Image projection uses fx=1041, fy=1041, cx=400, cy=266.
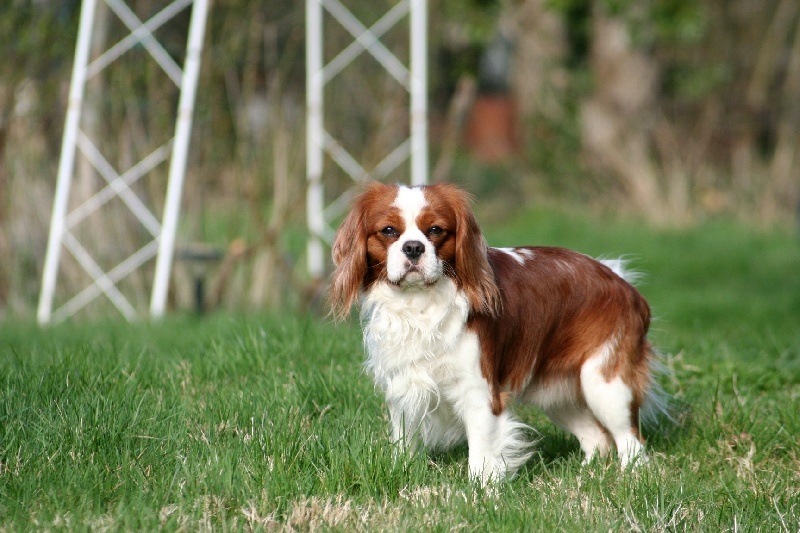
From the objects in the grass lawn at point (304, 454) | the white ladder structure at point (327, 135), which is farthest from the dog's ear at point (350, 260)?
the white ladder structure at point (327, 135)

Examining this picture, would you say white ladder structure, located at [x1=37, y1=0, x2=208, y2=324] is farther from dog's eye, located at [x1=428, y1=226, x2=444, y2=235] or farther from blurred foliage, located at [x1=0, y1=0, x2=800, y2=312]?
dog's eye, located at [x1=428, y1=226, x2=444, y2=235]

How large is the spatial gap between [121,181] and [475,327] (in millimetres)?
4957

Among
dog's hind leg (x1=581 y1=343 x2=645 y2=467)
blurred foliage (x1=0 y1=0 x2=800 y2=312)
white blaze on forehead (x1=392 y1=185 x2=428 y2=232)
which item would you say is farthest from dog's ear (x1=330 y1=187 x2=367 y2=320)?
blurred foliage (x1=0 y1=0 x2=800 y2=312)

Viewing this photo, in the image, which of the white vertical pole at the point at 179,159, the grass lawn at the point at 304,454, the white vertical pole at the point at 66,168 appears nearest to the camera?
the grass lawn at the point at 304,454

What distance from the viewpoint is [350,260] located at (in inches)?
161

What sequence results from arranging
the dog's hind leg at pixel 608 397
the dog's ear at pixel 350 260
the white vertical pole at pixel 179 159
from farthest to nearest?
1. the white vertical pole at pixel 179 159
2. the dog's hind leg at pixel 608 397
3. the dog's ear at pixel 350 260

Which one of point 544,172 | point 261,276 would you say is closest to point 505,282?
point 261,276

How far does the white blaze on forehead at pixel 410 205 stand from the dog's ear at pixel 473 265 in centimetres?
15

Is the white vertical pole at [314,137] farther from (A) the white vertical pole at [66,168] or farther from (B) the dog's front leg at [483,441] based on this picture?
(B) the dog's front leg at [483,441]

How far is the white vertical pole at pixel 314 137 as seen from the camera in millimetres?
8844

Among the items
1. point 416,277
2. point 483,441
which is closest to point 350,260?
point 416,277

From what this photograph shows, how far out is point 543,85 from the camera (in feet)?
61.8

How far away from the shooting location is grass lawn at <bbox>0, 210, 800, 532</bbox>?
3535 mm

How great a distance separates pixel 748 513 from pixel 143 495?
215 centimetres
